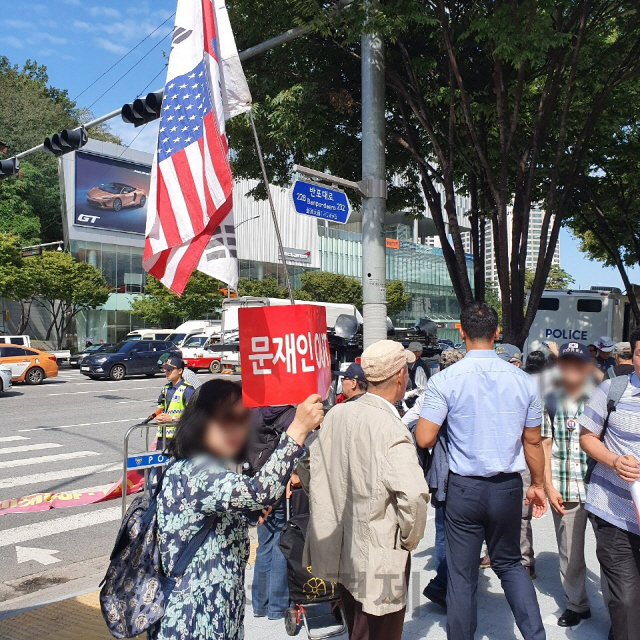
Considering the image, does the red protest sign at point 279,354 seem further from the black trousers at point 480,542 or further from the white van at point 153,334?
the white van at point 153,334

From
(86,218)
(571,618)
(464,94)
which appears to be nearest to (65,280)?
(86,218)

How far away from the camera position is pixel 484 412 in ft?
11.6

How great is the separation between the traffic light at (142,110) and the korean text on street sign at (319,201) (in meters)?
3.14

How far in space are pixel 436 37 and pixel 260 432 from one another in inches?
290

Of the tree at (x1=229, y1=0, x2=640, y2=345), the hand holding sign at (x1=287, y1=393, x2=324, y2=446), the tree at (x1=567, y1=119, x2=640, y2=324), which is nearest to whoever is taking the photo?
the hand holding sign at (x1=287, y1=393, x2=324, y2=446)

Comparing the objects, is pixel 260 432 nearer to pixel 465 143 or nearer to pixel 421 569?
pixel 421 569

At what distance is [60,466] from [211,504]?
8.60 m

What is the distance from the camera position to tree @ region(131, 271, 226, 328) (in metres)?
41.8

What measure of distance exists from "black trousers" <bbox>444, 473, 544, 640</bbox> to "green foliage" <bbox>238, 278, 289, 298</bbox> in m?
45.0

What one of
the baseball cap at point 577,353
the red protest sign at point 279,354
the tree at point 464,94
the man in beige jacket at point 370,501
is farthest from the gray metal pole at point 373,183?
the red protest sign at point 279,354

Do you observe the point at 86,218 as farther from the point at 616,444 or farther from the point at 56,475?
the point at 616,444

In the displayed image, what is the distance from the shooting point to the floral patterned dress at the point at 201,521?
2445 millimetres

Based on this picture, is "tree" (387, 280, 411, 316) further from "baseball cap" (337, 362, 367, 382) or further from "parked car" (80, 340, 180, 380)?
"baseball cap" (337, 362, 367, 382)

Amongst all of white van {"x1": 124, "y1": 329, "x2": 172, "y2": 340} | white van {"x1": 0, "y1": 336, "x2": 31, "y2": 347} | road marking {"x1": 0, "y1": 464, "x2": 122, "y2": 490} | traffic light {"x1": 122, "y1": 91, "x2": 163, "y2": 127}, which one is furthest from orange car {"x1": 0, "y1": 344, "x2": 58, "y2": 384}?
traffic light {"x1": 122, "y1": 91, "x2": 163, "y2": 127}
